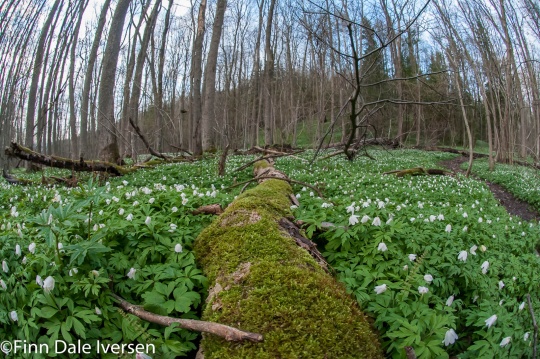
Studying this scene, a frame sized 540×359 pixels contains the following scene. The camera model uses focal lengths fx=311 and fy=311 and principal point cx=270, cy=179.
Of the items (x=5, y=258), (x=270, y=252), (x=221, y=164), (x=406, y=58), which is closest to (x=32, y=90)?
(x=221, y=164)

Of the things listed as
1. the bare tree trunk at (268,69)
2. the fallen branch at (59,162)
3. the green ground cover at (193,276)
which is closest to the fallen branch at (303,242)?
the green ground cover at (193,276)

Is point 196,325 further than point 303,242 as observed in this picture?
No

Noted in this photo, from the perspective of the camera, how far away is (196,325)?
1.83 meters

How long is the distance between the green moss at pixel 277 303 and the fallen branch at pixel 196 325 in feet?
0.13

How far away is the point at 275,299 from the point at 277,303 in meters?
0.05

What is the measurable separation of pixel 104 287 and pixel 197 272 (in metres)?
0.61

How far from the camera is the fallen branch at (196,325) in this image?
169cm

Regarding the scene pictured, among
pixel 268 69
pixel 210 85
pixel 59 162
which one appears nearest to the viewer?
pixel 59 162

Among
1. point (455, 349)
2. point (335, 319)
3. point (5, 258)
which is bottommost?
point (455, 349)

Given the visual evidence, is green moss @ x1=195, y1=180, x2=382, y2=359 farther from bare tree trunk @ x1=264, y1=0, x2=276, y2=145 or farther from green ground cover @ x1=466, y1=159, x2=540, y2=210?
bare tree trunk @ x1=264, y1=0, x2=276, y2=145

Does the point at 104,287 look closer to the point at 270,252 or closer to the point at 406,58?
the point at 270,252

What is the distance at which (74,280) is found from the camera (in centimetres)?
201

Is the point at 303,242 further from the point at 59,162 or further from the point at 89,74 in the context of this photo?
the point at 89,74

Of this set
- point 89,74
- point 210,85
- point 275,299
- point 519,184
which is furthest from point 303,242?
point 89,74
